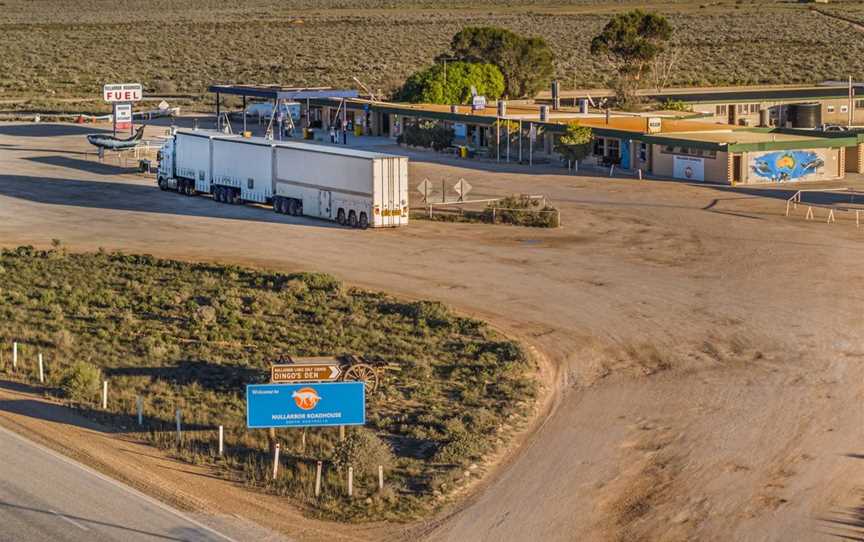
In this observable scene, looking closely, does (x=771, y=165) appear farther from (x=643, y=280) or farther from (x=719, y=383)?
(x=719, y=383)

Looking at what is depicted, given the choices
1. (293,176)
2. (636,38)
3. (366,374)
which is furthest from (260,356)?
(636,38)

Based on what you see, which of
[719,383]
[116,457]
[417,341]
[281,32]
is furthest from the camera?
[281,32]

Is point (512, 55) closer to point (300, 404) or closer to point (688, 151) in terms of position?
point (688, 151)

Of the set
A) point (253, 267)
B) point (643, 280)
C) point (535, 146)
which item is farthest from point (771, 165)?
point (253, 267)

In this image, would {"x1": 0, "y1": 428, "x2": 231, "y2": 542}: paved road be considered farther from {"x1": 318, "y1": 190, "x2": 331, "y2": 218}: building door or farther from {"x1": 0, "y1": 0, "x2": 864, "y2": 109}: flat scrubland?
{"x1": 0, "y1": 0, "x2": 864, "y2": 109}: flat scrubland

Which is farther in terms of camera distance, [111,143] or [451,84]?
[451,84]
